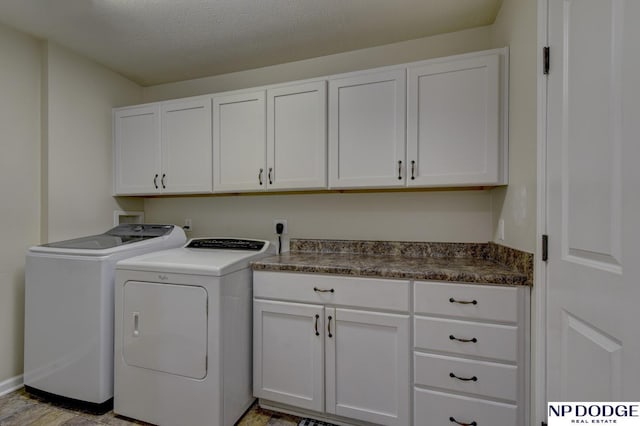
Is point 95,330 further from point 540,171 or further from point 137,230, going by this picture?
point 540,171

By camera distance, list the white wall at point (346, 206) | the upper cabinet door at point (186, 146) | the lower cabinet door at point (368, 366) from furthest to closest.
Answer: the upper cabinet door at point (186, 146) → the white wall at point (346, 206) → the lower cabinet door at point (368, 366)

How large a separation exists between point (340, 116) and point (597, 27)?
1.26 meters

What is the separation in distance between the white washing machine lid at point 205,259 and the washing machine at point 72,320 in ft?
0.60

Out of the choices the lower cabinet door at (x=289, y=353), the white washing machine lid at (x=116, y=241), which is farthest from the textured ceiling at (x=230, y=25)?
the lower cabinet door at (x=289, y=353)

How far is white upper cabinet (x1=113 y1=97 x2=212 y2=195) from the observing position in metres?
2.26

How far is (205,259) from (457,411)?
1554mm

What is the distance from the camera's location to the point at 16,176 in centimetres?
197

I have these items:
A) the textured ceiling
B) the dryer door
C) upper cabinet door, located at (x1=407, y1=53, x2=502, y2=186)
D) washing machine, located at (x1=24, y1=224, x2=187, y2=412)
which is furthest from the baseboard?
upper cabinet door, located at (x1=407, y1=53, x2=502, y2=186)

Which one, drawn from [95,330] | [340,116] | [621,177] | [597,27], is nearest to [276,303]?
[95,330]

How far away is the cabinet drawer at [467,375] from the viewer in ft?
4.36

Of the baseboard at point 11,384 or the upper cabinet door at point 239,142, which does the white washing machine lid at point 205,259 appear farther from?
the baseboard at point 11,384

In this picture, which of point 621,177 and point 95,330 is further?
point 95,330

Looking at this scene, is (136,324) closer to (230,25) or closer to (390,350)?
(390,350)

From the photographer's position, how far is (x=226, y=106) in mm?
2186
